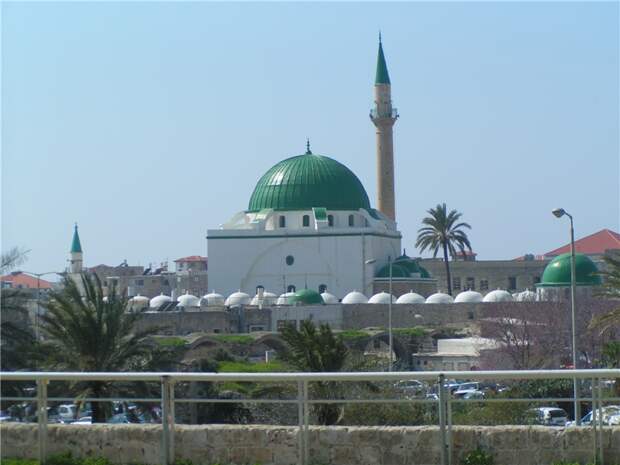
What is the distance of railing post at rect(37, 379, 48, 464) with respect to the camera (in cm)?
765

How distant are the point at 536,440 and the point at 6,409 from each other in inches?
224

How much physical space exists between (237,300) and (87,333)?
43.6 metres

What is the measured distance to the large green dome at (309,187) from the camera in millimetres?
67188

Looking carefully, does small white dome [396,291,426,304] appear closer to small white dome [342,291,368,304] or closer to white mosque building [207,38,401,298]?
small white dome [342,291,368,304]

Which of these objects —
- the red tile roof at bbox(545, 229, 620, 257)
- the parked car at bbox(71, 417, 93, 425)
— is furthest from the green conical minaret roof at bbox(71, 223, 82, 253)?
the parked car at bbox(71, 417, 93, 425)

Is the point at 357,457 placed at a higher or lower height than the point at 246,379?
lower

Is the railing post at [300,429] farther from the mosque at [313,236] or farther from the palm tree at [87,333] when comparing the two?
the mosque at [313,236]

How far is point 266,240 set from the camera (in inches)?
2598

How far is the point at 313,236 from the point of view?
65.6m

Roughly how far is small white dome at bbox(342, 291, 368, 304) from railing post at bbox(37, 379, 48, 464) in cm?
5170

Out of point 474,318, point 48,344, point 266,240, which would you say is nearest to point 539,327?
point 474,318

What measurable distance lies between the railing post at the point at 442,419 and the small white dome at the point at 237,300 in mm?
53891

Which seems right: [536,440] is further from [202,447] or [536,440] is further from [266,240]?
[266,240]

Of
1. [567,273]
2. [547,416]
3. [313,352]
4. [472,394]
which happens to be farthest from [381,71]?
[547,416]
